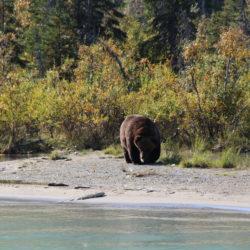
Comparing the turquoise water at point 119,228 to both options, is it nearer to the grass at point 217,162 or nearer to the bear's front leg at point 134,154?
the grass at point 217,162

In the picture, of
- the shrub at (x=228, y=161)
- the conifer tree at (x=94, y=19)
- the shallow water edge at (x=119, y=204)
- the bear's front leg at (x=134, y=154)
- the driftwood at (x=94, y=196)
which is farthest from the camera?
the conifer tree at (x=94, y=19)

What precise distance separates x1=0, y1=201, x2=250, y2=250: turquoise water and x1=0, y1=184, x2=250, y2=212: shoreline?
0.33 meters

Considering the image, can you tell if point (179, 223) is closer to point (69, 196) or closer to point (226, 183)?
point (69, 196)

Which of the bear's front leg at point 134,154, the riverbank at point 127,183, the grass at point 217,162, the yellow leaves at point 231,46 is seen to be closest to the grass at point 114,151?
the riverbank at point 127,183

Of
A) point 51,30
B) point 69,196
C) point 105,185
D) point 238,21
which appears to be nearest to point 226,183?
point 105,185

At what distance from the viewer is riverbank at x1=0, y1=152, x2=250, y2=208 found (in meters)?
9.34

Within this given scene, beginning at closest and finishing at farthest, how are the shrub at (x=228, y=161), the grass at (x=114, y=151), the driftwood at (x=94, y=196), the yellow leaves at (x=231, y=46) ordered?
the driftwood at (x=94, y=196)
the shrub at (x=228, y=161)
the grass at (x=114, y=151)
the yellow leaves at (x=231, y=46)

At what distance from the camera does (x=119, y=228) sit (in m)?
7.23

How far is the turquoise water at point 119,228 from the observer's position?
21.0ft

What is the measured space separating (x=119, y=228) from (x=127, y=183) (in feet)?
12.5

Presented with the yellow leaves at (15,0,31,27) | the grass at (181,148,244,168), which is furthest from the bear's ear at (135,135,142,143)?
the yellow leaves at (15,0,31,27)

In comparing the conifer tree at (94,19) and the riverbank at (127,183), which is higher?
the conifer tree at (94,19)

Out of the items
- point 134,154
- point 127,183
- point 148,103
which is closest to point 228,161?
point 134,154

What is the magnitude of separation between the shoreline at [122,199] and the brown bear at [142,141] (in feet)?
13.1
